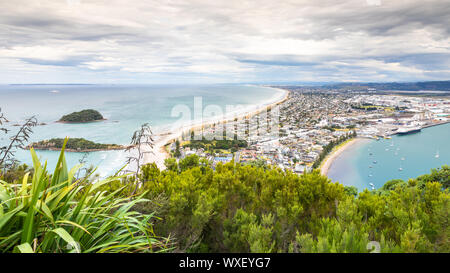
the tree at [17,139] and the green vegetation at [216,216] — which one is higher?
the tree at [17,139]

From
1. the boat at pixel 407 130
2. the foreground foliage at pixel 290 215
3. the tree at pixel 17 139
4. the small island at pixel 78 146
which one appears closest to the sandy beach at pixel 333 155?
the boat at pixel 407 130

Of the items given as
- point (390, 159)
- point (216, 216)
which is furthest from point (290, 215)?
point (390, 159)

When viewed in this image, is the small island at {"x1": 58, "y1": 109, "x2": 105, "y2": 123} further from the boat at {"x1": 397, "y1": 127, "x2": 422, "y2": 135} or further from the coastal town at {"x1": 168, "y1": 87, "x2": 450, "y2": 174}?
the boat at {"x1": 397, "y1": 127, "x2": 422, "y2": 135}

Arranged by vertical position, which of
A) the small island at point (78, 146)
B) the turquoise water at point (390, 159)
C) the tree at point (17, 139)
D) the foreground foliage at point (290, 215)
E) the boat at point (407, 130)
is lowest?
the turquoise water at point (390, 159)

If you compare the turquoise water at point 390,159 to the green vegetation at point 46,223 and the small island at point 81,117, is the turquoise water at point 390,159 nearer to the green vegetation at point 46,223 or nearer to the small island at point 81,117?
the green vegetation at point 46,223

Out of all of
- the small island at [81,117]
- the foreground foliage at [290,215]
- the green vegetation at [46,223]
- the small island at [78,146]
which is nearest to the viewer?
the green vegetation at [46,223]
